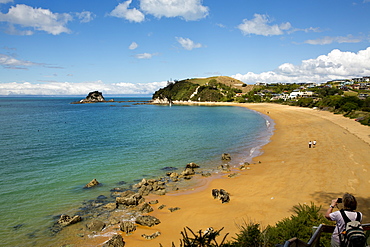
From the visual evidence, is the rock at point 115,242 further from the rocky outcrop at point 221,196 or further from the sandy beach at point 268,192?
the rocky outcrop at point 221,196

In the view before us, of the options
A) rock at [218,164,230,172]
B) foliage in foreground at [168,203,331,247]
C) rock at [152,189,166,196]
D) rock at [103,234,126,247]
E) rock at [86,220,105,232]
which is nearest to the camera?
foliage in foreground at [168,203,331,247]

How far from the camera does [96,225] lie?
13.5 m

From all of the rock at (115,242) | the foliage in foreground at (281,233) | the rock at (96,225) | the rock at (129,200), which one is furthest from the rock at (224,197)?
the rock at (96,225)

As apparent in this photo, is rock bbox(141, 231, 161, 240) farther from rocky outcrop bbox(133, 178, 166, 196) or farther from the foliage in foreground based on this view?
rocky outcrop bbox(133, 178, 166, 196)

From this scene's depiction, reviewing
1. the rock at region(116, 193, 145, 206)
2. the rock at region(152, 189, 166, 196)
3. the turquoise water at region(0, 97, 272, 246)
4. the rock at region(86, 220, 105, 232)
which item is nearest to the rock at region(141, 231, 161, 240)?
the rock at region(86, 220, 105, 232)

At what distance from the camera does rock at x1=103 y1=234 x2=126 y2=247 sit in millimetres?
11445

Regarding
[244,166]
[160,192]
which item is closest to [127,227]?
[160,192]

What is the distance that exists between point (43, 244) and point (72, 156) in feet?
61.0

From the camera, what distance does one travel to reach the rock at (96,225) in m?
13.3

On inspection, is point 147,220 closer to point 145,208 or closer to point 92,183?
point 145,208

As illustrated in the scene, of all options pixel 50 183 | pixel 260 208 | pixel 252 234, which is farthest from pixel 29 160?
pixel 252 234

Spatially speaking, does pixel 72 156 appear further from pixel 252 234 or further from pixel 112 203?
pixel 252 234

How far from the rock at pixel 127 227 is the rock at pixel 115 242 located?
1119 mm

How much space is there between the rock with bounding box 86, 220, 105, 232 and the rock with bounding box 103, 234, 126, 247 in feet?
6.48
